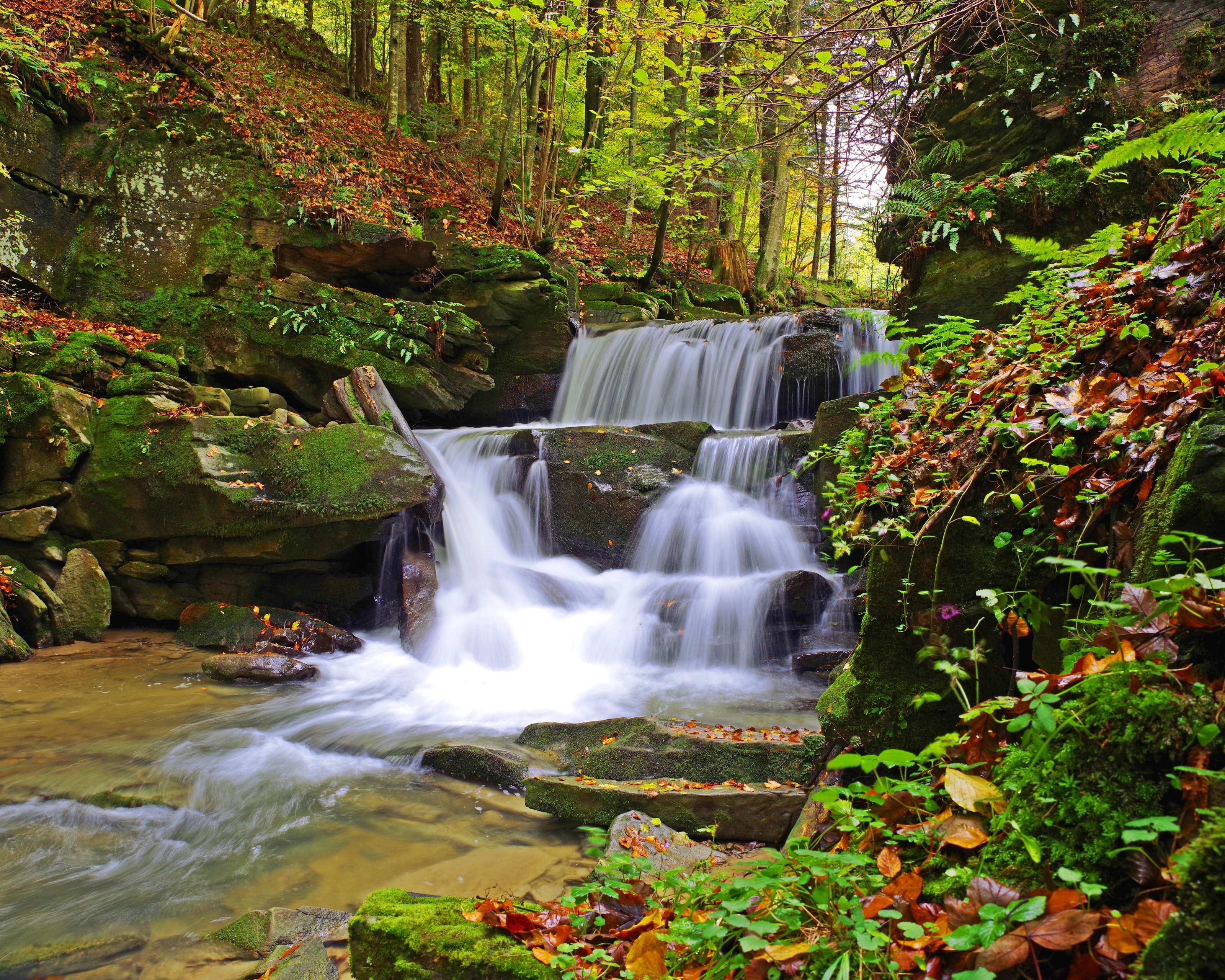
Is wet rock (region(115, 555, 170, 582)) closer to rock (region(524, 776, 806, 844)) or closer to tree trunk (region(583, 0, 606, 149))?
rock (region(524, 776, 806, 844))

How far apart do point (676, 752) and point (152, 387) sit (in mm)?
7080

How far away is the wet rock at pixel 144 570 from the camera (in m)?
7.47

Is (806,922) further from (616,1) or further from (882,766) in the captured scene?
(616,1)

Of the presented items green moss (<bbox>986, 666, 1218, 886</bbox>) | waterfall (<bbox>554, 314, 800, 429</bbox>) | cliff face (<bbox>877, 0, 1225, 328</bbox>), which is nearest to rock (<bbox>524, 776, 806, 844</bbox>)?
green moss (<bbox>986, 666, 1218, 886</bbox>)

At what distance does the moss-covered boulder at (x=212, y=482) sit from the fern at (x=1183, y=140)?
21.1 feet

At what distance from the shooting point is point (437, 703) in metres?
6.17

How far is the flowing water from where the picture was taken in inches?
137

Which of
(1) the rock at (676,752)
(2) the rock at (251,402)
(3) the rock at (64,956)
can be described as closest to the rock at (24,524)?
(2) the rock at (251,402)

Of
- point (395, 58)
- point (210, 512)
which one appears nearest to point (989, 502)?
point (210, 512)

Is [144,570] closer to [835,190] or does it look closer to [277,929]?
[277,929]

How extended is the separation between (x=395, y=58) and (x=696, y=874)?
1639 centimetres

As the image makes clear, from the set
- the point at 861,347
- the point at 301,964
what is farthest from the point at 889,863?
the point at 861,347

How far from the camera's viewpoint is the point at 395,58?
14.2 metres

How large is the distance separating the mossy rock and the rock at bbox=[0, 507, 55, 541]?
6955mm
